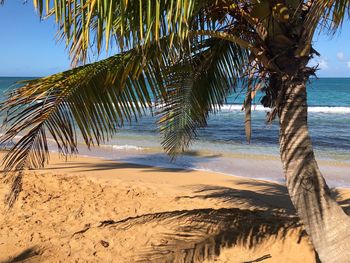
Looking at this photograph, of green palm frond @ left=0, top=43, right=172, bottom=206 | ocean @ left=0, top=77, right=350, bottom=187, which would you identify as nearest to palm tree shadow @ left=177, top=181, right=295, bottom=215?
ocean @ left=0, top=77, right=350, bottom=187

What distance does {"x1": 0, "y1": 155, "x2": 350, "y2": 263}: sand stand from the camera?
425cm

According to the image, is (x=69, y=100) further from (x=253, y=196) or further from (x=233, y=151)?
(x=233, y=151)

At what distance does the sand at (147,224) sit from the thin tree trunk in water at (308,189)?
0.87m

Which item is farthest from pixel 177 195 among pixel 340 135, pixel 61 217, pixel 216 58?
pixel 340 135

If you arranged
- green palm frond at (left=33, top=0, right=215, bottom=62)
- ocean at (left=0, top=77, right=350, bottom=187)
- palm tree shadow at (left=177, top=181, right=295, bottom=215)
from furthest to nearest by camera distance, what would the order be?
ocean at (left=0, top=77, right=350, bottom=187) < palm tree shadow at (left=177, top=181, right=295, bottom=215) < green palm frond at (left=33, top=0, right=215, bottom=62)

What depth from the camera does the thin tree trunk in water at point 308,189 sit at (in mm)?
3201

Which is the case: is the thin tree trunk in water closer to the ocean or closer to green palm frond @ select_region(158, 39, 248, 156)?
green palm frond @ select_region(158, 39, 248, 156)

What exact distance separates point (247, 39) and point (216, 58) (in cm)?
72

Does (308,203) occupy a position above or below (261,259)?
above

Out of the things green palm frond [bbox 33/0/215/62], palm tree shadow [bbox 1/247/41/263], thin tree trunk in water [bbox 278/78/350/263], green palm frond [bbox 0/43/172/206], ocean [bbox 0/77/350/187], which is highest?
green palm frond [bbox 33/0/215/62]

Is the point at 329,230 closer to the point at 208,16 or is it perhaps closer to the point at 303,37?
the point at 303,37

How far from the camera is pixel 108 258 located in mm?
4328

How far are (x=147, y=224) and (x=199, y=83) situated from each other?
1826 mm

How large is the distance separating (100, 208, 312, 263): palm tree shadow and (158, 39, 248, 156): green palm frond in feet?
3.45
